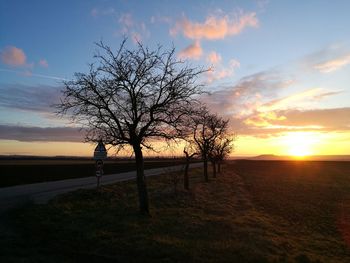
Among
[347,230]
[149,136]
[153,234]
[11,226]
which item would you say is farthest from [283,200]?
[11,226]

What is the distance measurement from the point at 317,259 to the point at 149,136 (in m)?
9.38

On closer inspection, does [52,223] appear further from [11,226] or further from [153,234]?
[153,234]

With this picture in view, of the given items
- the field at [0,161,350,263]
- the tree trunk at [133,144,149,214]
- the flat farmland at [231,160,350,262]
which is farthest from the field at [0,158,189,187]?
the tree trunk at [133,144,149,214]

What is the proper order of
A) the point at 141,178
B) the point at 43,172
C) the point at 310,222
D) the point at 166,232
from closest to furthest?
the point at 166,232
the point at 141,178
the point at 310,222
the point at 43,172

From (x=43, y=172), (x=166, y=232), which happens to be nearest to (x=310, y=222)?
(x=166, y=232)

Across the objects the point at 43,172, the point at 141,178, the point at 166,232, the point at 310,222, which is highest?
the point at 43,172

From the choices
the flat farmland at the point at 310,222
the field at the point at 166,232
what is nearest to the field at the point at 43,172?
the field at the point at 166,232

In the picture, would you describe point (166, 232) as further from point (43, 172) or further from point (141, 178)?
point (43, 172)

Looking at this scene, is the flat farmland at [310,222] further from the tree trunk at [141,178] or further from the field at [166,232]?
the tree trunk at [141,178]

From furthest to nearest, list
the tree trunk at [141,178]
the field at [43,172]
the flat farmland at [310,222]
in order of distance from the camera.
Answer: the field at [43,172]
the tree trunk at [141,178]
the flat farmland at [310,222]

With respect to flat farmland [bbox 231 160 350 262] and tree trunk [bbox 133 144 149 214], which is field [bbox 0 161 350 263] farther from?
tree trunk [bbox 133 144 149 214]

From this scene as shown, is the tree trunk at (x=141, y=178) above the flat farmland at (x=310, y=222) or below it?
above

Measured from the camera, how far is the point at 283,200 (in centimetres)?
3156

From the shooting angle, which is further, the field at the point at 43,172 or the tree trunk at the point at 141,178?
the field at the point at 43,172
